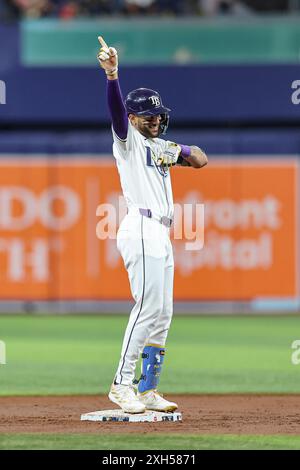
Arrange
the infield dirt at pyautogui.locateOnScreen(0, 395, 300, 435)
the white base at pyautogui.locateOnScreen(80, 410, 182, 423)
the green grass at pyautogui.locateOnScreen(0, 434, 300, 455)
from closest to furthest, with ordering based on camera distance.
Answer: the green grass at pyautogui.locateOnScreen(0, 434, 300, 455), the infield dirt at pyautogui.locateOnScreen(0, 395, 300, 435), the white base at pyautogui.locateOnScreen(80, 410, 182, 423)

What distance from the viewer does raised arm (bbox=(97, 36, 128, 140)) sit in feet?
24.6

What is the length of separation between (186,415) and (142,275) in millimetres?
1273

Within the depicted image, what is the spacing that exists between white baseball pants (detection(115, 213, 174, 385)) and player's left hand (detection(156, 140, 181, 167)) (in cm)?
40

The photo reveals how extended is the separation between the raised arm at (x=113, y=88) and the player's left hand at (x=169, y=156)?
0.41m

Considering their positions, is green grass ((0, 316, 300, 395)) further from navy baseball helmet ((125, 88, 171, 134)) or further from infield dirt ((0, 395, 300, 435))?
navy baseball helmet ((125, 88, 171, 134))

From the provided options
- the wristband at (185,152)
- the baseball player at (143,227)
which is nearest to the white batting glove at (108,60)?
the baseball player at (143,227)

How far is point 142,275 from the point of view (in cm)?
782

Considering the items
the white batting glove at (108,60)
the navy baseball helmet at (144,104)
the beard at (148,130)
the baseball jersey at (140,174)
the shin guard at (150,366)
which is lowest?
the shin guard at (150,366)

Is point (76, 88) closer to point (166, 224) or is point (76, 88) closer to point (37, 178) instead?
point (37, 178)

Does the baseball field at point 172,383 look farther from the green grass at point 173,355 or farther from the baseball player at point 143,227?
the baseball player at point 143,227

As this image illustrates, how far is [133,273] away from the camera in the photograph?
310 inches

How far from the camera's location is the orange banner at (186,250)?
1952 cm

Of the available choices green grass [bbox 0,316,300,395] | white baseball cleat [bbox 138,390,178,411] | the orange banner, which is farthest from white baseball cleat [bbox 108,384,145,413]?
the orange banner

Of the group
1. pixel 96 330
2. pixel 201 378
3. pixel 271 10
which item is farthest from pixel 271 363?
pixel 271 10
